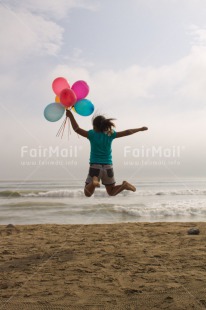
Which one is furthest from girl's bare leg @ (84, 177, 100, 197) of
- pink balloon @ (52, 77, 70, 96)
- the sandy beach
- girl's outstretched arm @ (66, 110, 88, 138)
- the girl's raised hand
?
pink balloon @ (52, 77, 70, 96)

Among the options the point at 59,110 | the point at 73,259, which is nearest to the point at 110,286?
the point at 73,259

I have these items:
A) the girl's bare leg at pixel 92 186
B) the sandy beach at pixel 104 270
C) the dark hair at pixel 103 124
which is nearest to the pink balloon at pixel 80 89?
the dark hair at pixel 103 124

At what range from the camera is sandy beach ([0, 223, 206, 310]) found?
143 inches

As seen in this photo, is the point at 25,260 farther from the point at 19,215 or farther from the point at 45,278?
the point at 19,215

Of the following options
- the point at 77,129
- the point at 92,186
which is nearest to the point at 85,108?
the point at 77,129

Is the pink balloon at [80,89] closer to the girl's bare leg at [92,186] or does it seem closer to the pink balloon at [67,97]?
the pink balloon at [67,97]

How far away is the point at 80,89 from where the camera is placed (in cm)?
600

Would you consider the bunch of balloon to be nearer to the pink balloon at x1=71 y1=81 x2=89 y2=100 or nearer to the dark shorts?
the pink balloon at x1=71 y1=81 x2=89 y2=100

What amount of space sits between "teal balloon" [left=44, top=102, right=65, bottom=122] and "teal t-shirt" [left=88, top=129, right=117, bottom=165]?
1.94 feet

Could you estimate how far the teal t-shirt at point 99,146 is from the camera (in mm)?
5707

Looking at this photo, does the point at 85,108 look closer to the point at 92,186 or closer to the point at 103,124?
the point at 103,124

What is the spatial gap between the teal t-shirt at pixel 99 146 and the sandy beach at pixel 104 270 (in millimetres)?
1522

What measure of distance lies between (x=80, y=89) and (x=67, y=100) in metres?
0.38

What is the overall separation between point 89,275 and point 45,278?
560 mm
